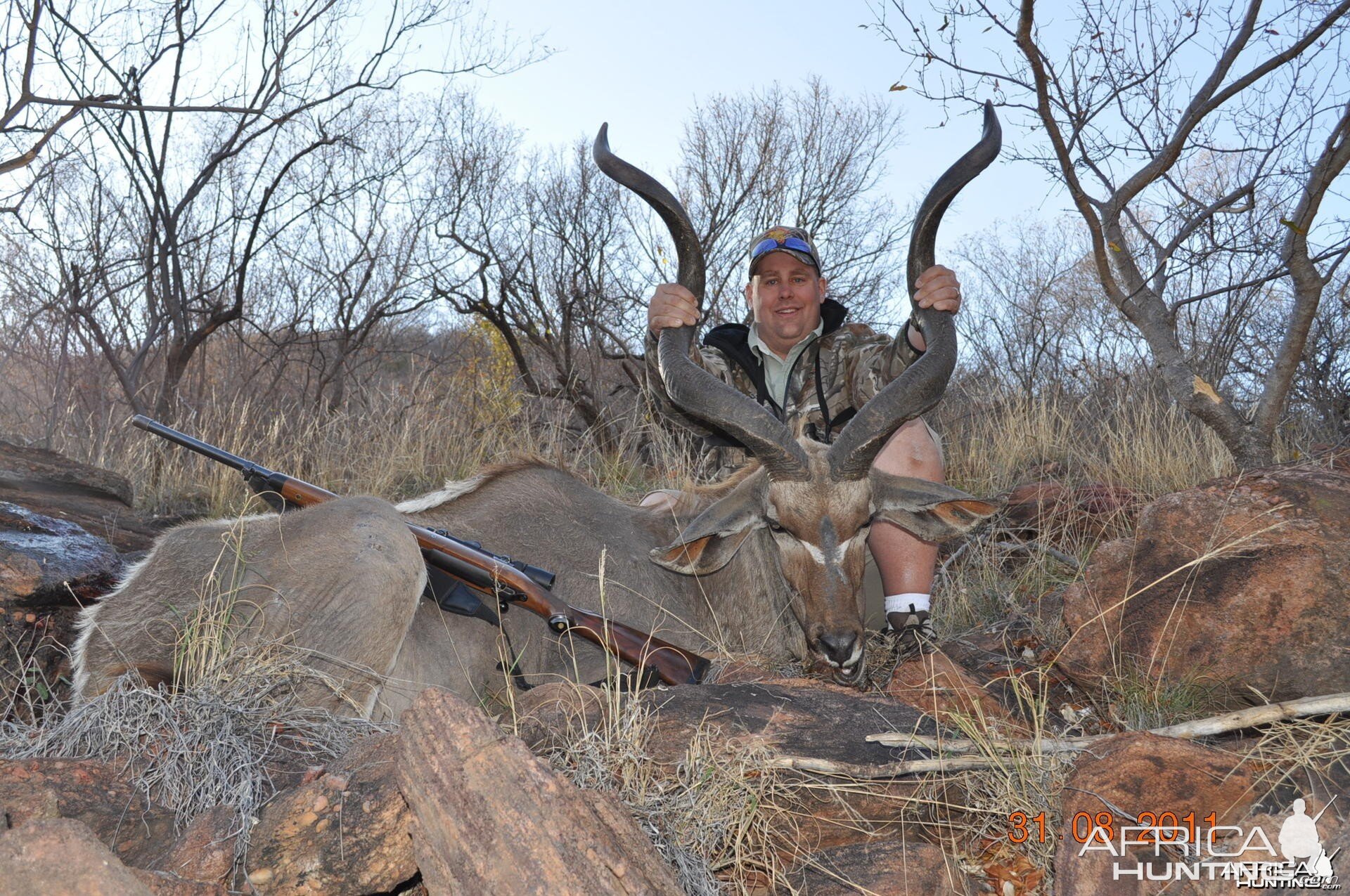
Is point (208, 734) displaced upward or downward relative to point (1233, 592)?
downward

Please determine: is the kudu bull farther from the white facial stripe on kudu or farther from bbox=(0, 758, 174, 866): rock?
bbox=(0, 758, 174, 866): rock

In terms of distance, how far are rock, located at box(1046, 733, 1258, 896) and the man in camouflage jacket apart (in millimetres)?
2560

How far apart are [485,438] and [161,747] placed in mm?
6768

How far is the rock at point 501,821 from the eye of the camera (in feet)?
7.97

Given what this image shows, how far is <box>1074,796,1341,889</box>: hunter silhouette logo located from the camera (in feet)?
8.11

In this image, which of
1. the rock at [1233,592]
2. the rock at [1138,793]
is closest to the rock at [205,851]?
the rock at [1138,793]

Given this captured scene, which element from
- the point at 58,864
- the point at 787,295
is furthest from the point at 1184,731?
the point at 787,295

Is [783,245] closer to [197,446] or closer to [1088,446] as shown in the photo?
[197,446]

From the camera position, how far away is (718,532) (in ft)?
16.9

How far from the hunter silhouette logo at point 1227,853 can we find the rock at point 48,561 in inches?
172

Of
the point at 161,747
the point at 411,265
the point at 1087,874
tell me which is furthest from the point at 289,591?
the point at 411,265

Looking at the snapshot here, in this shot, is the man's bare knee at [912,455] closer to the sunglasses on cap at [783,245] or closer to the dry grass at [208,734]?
the sunglasses on cap at [783,245]

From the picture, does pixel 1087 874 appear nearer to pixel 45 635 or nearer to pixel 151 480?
pixel 45 635

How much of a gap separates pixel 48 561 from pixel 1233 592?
16.6 ft
